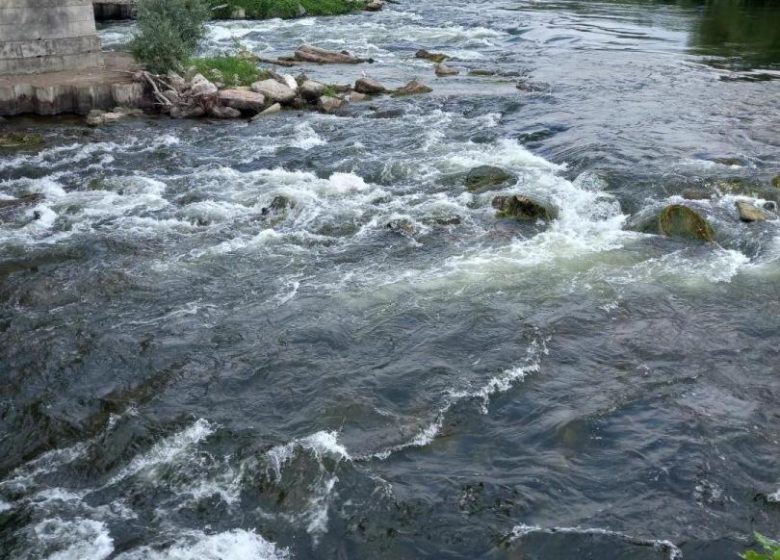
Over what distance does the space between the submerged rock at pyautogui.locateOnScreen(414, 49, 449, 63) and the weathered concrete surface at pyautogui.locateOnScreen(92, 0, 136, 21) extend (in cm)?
1422

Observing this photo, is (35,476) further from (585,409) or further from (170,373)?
(585,409)

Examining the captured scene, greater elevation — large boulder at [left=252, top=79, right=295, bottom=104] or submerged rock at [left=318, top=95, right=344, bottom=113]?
large boulder at [left=252, top=79, right=295, bottom=104]

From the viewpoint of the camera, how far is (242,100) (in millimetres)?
18141

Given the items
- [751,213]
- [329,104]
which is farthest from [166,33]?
[751,213]

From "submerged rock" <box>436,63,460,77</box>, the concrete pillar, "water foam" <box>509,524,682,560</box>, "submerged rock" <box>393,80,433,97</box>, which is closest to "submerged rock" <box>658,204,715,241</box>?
"water foam" <box>509,524,682,560</box>

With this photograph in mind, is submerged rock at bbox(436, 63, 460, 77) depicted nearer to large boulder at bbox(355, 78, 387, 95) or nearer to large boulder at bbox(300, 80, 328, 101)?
large boulder at bbox(355, 78, 387, 95)

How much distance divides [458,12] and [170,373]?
106 feet

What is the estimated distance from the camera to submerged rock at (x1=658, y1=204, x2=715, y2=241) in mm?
10672

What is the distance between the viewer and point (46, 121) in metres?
17.0

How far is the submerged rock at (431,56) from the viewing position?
24797 mm

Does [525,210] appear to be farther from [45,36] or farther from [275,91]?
[45,36]

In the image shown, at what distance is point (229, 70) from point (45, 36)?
453 cm

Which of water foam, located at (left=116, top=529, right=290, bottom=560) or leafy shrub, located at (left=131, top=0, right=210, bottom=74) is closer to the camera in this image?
water foam, located at (left=116, top=529, right=290, bottom=560)

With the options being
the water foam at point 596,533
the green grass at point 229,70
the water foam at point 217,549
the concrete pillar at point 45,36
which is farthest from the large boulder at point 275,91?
the water foam at point 596,533
